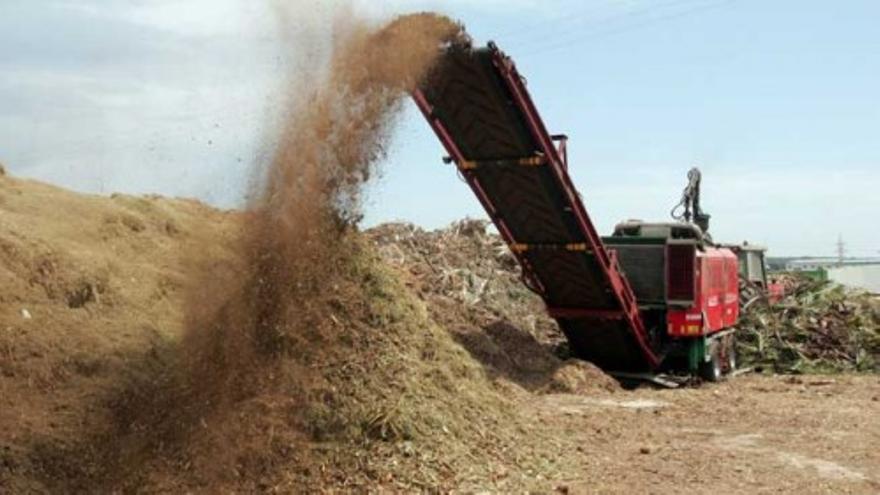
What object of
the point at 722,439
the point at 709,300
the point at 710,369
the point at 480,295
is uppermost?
the point at 480,295

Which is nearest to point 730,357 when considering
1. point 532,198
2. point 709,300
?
point 709,300

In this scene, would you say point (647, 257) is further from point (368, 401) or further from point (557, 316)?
point (368, 401)

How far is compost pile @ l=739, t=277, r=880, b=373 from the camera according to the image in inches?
647

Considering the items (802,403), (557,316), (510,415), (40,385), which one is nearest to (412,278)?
(557,316)

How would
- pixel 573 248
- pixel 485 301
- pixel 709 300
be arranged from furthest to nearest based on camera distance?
pixel 485 301 → pixel 709 300 → pixel 573 248

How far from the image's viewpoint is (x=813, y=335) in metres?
17.2

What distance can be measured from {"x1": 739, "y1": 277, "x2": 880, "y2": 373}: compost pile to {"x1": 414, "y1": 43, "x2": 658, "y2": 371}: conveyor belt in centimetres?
A: 390

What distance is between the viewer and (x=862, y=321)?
17.9 meters

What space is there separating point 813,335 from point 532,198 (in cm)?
821

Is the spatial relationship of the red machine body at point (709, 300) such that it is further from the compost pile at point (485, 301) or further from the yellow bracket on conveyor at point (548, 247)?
the yellow bracket on conveyor at point (548, 247)

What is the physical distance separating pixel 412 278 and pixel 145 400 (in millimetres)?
8187

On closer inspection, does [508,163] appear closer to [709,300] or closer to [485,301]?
[709,300]

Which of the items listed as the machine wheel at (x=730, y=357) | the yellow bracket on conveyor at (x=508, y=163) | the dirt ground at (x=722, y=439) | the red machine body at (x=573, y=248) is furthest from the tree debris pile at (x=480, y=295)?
the machine wheel at (x=730, y=357)

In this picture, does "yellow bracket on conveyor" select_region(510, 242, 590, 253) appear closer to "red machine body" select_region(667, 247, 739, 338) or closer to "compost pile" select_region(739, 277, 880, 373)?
"red machine body" select_region(667, 247, 739, 338)
